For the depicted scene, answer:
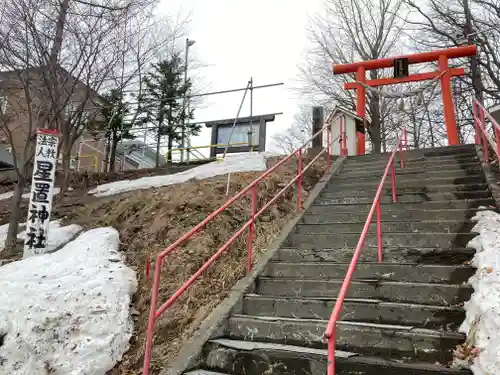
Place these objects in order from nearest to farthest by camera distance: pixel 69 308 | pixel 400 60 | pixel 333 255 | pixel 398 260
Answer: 1. pixel 69 308
2. pixel 398 260
3. pixel 333 255
4. pixel 400 60

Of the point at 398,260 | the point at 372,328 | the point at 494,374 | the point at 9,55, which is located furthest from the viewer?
the point at 9,55

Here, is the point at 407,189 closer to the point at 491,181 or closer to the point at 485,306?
the point at 491,181

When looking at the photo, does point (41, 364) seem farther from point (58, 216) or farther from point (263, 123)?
point (263, 123)

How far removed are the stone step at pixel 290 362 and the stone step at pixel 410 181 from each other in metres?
4.53

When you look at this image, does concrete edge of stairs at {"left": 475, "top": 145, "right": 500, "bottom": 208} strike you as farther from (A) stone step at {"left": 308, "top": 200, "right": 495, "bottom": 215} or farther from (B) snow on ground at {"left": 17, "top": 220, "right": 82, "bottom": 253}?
(B) snow on ground at {"left": 17, "top": 220, "right": 82, "bottom": 253}

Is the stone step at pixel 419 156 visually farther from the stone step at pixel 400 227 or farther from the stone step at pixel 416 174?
the stone step at pixel 400 227

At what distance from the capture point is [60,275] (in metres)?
5.03

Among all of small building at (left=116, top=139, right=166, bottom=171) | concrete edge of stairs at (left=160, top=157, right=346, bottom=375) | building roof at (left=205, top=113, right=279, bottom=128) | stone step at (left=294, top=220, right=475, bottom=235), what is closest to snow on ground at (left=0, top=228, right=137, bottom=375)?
concrete edge of stairs at (left=160, top=157, right=346, bottom=375)

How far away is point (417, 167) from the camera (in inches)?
325

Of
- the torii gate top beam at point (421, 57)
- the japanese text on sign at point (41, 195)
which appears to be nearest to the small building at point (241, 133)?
the torii gate top beam at point (421, 57)

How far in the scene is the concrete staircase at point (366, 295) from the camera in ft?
10.7

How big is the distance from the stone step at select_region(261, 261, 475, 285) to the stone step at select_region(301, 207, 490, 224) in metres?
1.53

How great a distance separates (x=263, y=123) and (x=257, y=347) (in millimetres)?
10211

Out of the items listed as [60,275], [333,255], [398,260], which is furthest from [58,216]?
[398,260]
